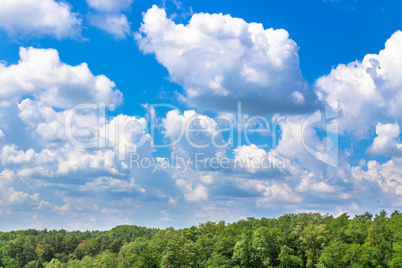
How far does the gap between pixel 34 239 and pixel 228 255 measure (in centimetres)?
11532

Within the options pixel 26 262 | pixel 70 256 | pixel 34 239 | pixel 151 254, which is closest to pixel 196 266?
pixel 151 254

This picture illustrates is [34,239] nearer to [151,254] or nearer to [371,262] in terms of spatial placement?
[151,254]

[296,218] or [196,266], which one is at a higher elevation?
[296,218]

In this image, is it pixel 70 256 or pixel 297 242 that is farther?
pixel 70 256

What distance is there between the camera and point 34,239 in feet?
620

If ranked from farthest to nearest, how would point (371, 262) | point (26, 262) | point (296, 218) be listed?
point (26, 262), point (296, 218), point (371, 262)

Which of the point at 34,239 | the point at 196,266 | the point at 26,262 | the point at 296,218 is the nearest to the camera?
the point at 196,266

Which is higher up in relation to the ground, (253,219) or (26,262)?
(253,219)

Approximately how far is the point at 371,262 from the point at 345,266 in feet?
23.2

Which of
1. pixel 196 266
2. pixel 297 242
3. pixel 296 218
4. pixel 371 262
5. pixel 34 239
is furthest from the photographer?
pixel 34 239

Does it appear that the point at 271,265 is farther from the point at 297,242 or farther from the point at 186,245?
the point at 186,245

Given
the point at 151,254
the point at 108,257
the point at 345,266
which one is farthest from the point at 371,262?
the point at 108,257

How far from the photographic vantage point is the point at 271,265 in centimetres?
11762

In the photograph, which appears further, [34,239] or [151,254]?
[34,239]
